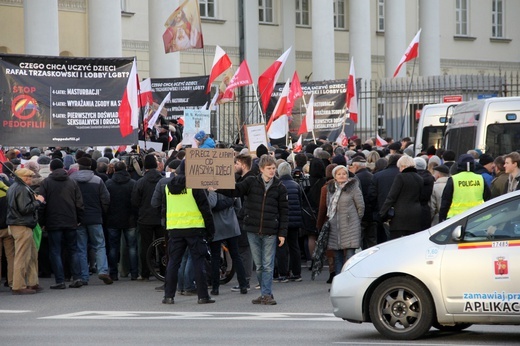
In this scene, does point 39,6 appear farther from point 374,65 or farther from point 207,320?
point 374,65

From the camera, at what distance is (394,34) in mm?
47594

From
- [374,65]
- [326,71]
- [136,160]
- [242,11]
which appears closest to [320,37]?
[326,71]

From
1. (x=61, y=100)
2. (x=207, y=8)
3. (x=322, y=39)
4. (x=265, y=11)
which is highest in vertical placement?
(x=265, y=11)

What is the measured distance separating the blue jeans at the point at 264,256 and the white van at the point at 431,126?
1249cm

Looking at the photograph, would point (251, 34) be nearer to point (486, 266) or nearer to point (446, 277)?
point (446, 277)

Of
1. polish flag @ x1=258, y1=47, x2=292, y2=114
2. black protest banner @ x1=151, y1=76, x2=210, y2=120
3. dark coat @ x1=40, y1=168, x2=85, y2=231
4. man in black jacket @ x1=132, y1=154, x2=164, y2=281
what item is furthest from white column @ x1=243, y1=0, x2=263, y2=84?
dark coat @ x1=40, y1=168, x2=85, y2=231

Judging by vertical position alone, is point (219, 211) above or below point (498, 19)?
below

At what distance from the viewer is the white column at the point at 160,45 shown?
1419 inches

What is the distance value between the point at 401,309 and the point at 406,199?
4.35m

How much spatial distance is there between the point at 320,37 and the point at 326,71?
1154 millimetres

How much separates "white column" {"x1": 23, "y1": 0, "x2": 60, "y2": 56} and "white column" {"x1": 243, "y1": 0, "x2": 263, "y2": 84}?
57.5 ft

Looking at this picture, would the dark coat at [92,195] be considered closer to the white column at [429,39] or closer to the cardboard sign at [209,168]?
the cardboard sign at [209,168]

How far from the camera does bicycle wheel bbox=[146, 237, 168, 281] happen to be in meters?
18.0

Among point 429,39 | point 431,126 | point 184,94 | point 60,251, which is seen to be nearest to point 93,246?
point 60,251
